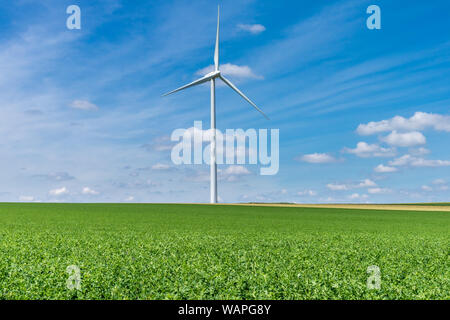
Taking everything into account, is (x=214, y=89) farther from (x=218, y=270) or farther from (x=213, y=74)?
(x=218, y=270)

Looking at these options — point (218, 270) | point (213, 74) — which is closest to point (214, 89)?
point (213, 74)

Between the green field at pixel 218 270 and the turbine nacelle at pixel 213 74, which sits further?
the turbine nacelle at pixel 213 74

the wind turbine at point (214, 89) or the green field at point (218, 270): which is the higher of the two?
the wind turbine at point (214, 89)

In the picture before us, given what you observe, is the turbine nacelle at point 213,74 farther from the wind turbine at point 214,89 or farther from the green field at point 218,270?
the green field at point 218,270

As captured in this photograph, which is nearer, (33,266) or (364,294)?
(364,294)

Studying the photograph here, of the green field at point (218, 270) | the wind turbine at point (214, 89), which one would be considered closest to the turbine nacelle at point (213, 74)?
the wind turbine at point (214, 89)

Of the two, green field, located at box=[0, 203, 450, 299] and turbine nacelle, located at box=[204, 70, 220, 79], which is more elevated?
turbine nacelle, located at box=[204, 70, 220, 79]

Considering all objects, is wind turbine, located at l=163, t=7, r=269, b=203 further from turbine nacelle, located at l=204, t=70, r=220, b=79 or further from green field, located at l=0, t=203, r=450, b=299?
green field, located at l=0, t=203, r=450, b=299

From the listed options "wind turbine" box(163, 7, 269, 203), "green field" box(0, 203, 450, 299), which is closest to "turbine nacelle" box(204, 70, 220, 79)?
"wind turbine" box(163, 7, 269, 203)
